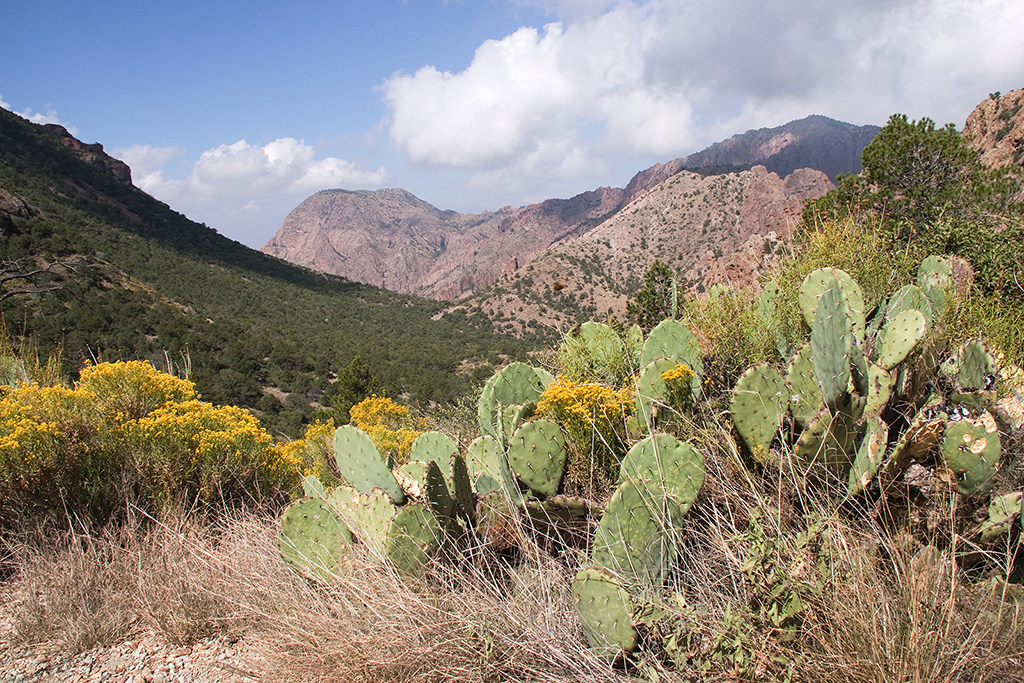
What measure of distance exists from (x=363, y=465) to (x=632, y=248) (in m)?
57.0

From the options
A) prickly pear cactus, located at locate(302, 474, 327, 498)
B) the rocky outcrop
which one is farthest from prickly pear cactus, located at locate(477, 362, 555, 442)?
the rocky outcrop

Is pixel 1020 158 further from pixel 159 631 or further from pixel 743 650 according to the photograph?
pixel 159 631

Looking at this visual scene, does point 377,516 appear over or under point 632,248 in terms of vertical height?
under

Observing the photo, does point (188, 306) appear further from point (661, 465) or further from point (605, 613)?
point (605, 613)

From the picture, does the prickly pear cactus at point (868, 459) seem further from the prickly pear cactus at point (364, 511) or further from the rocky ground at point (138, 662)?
the rocky ground at point (138, 662)

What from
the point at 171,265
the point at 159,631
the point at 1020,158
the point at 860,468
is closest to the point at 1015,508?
the point at 860,468

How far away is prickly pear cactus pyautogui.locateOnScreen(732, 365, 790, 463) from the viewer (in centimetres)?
231

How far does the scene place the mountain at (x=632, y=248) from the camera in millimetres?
49406

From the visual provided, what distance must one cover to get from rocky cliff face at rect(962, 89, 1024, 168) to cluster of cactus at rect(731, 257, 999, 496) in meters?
18.0

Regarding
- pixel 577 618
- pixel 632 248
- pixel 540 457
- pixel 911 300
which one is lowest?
pixel 577 618

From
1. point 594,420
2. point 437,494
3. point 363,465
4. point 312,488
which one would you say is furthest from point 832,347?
point 312,488

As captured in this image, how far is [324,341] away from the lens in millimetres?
32594

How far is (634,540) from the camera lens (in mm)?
1838

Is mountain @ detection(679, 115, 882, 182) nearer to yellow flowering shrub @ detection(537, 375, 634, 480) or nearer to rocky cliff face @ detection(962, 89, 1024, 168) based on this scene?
rocky cliff face @ detection(962, 89, 1024, 168)
